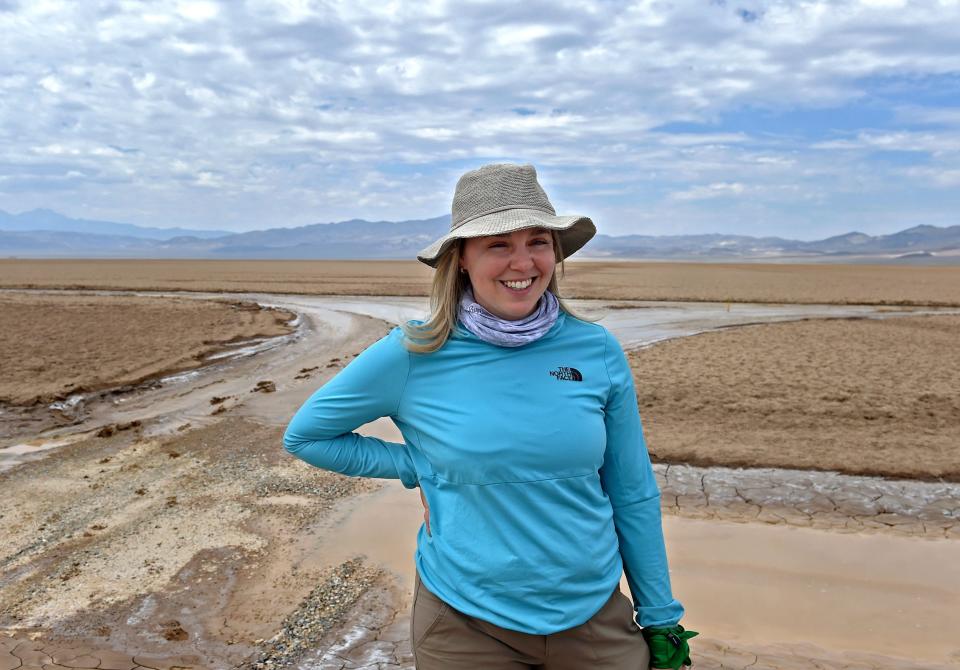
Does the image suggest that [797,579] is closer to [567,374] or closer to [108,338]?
[567,374]

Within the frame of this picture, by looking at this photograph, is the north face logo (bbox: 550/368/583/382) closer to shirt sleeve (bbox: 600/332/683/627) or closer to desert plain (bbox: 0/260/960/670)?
shirt sleeve (bbox: 600/332/683/627)

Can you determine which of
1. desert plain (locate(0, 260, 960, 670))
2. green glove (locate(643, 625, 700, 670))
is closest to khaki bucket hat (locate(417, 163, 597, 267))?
desert plain (locate(0, 260, 960, 670))

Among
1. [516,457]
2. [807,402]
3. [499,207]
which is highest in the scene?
[499,207]

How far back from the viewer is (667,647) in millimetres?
1742

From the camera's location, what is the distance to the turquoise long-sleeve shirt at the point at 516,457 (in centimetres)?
160

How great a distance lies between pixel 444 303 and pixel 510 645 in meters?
0.78

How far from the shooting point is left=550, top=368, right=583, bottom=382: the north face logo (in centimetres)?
166

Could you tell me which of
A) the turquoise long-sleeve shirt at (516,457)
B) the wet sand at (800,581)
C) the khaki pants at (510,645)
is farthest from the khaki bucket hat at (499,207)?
the wet sand at (800,581)

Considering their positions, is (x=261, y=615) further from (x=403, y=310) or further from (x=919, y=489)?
(x=403, y=310)

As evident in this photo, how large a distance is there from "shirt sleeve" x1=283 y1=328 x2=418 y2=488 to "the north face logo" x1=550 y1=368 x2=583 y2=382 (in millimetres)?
338

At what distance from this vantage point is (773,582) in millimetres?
4645

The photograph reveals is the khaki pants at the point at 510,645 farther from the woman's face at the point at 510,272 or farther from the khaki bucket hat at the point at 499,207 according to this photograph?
the khaki bucket hat at the point at 499,207

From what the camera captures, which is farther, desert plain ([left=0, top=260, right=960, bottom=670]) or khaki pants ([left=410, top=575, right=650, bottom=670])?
desert plain ([left=0, top=260, right=960, bottom=670])

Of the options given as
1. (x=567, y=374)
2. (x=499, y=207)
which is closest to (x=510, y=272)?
(x=499, y=207)
